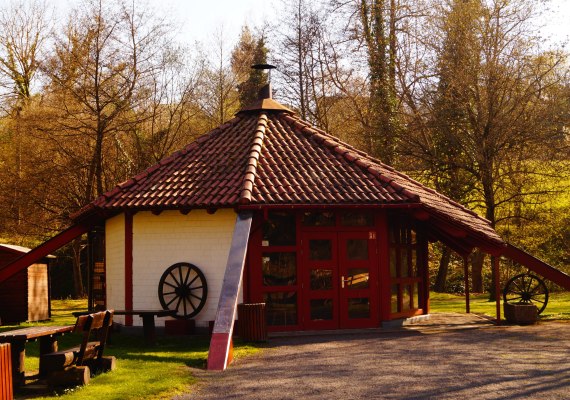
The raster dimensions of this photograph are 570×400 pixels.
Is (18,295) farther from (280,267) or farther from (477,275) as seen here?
(477,275)

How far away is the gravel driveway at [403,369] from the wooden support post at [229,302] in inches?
11.3

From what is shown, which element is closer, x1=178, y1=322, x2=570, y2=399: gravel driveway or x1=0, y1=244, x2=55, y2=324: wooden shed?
x1=178, y1=322, x2=570, y2=399: gravel driveway

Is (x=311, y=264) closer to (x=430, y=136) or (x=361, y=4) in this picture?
(x=430, y=136)

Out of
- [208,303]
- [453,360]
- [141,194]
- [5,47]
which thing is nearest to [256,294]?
[208,303]

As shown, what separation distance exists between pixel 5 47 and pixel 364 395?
31623 millimetres

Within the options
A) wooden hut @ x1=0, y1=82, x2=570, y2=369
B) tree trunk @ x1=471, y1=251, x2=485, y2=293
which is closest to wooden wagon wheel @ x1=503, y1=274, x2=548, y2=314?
wooden hut @ x1=0, y1=82, x2=570, y2=369

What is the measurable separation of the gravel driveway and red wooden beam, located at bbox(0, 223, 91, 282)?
665cm

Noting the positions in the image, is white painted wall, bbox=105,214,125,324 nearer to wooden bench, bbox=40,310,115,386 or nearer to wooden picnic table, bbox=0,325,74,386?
wooden bench, bbox=40,310,115,386

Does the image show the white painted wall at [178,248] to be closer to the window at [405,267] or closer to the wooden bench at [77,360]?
the window at [405,267]

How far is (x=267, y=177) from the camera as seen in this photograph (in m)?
17.2

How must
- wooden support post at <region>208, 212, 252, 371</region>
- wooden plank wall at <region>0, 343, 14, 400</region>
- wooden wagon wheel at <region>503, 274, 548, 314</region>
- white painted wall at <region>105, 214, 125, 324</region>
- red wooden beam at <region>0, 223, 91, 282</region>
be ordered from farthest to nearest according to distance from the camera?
wooden wagon wheel at <region>503, 274, 548, 314</region>, red wooden beam at <region>0, 223, 91, 282</region>, white painted wall at <region>105, 214, 125, 324</region>, wooden support post at <region>208, 212, 252, 371</region>, wooden plank wall at <region>0, 343, 14, 400</region>

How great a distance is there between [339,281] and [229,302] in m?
4.13

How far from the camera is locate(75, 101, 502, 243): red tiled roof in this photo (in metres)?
16.5

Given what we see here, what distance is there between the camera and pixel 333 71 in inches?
1374
